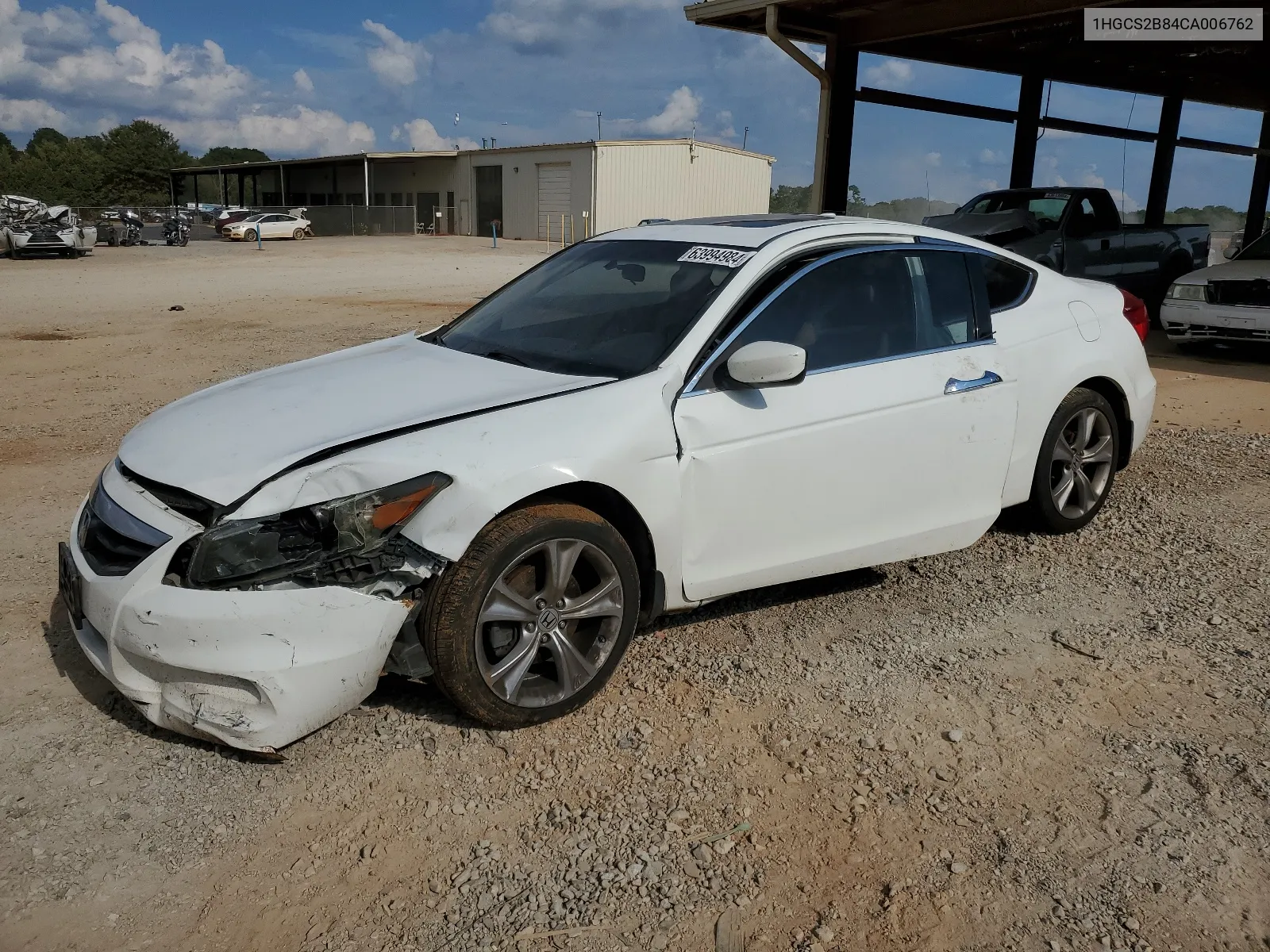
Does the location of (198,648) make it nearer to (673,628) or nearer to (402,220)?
A: (673,628)

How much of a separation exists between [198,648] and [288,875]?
2.22ft

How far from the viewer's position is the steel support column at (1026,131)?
15.7 metres

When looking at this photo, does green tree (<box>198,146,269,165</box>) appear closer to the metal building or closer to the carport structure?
the metal building

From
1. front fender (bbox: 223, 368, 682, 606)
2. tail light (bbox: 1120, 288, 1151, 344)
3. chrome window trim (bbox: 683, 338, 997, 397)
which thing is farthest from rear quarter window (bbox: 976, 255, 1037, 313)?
front fender (bbox: 223, 368, 682, 606)

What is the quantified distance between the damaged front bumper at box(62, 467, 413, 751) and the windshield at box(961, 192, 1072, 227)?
11.6 meters

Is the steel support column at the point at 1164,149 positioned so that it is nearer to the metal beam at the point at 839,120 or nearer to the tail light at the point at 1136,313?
the metal beam at the point at 839,120

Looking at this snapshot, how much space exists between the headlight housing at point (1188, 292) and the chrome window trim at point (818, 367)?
7796 millimetres

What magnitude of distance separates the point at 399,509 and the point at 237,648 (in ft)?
1.94

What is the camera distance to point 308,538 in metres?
3.04

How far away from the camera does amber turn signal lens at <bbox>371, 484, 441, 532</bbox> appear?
10.0 ft

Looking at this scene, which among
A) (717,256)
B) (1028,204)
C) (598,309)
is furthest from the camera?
(1028,204)

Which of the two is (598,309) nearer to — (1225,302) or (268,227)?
(1225,302)

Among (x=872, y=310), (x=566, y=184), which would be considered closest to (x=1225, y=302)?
(x=872, y=310)

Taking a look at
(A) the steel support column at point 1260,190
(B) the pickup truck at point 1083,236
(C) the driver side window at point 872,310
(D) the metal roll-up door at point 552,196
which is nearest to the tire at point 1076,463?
(C) the driver side window at point 872,310
